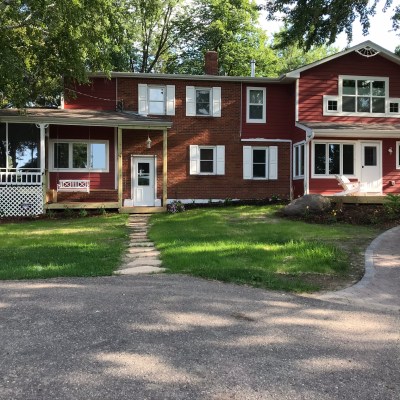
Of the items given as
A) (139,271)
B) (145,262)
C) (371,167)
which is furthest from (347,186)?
(139,271)

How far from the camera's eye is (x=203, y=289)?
612cm

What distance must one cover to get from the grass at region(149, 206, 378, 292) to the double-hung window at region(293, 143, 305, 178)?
18.3ft

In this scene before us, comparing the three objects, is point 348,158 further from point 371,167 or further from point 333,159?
point 371,167

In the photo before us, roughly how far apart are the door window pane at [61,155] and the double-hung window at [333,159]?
10.5m

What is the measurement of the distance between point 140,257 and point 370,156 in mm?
13705

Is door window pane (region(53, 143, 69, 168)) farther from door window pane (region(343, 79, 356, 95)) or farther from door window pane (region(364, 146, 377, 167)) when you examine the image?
door window pane (region(364, 146, 377, 167))

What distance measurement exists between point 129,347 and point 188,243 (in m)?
5.92

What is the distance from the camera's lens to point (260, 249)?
8867 mm

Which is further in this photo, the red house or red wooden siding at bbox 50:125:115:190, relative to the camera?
red wooden siding at bbox 50:125:115:190

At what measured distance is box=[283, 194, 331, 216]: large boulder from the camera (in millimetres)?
14375

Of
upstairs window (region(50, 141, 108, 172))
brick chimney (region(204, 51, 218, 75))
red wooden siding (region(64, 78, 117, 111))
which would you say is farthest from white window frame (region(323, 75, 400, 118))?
upstairs window (region(50, 141, 108, 172))

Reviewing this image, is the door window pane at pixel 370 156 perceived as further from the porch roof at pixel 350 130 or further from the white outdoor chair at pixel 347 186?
the white outdoor chair at pixel 347 186

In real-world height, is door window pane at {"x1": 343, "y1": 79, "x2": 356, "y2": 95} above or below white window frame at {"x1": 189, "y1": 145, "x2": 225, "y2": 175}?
above

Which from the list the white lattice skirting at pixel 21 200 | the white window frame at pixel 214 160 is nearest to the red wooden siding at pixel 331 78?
the white window frame at pixel 214 160
